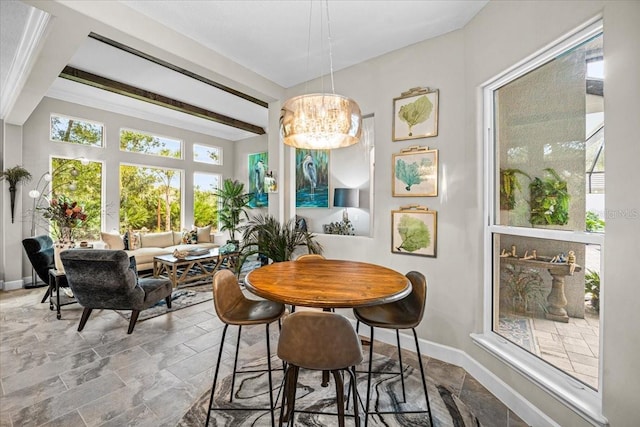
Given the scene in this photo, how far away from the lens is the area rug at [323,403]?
1768 mm

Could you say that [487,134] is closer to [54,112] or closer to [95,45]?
[95,45]

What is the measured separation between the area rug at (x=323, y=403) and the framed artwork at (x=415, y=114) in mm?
2118

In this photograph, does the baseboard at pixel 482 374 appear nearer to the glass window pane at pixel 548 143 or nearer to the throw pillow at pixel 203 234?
the glass window pane at pixel 548 143

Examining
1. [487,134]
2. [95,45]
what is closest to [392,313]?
[487,134]

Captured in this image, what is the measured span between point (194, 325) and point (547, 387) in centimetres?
321

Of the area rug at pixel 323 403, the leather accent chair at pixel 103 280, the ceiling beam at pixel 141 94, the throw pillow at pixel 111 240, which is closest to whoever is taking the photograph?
the area rug at pixel 323 403

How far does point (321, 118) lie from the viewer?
1963mm

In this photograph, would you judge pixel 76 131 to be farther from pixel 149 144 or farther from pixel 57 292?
pixel 57 292

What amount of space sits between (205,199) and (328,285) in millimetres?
6565

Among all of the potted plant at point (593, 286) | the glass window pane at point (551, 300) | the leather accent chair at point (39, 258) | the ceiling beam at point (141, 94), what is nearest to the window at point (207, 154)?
the ceiling beam at point (141, 94)

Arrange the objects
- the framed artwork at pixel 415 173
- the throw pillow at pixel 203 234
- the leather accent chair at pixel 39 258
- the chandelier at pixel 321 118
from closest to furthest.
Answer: the chandelier at pixel 321 118 < the framed artwork at pixel 415 173 < the leather accent chair at pixel 39 258 < the throw pillow at pixel 203 234

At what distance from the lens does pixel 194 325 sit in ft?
10.6

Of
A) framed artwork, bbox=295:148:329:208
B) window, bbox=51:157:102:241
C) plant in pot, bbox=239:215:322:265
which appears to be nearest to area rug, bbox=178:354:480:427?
plant in pot, bbox=239:215:322:265

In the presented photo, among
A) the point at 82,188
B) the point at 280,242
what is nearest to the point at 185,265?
the point at 82,188
